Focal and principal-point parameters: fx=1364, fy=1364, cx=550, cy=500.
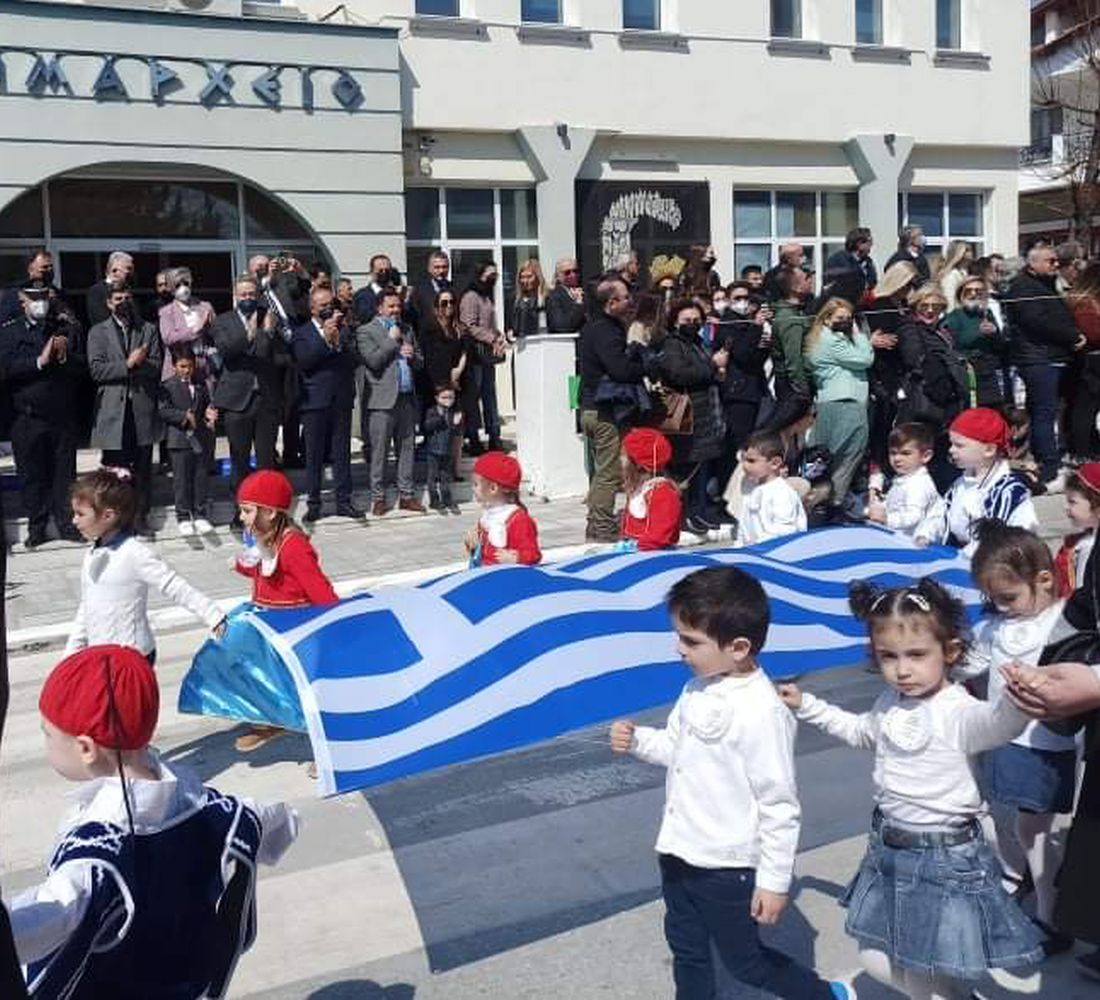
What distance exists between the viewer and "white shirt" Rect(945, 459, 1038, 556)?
21.7 feet

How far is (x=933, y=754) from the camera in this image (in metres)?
3.61

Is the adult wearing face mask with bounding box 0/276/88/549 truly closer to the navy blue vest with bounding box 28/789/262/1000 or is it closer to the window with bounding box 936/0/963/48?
the navy blue vest with bounding box 28/789/262/1000

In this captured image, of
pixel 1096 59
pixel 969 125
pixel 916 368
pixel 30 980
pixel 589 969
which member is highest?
pixel 1096 59

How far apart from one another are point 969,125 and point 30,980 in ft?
73.3

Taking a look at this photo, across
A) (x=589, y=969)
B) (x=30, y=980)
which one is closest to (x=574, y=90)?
(x=589, y=969)

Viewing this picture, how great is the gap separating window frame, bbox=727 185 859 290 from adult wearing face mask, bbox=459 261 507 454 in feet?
25.4

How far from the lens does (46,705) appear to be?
3.05m

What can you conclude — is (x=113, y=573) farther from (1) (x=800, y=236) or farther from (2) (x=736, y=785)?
(1) (x=800, y=236)

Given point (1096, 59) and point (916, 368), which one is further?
point (1096, 59)

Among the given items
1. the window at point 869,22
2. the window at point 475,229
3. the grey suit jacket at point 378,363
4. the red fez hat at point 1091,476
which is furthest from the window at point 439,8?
the red fez hat at point 1091,476

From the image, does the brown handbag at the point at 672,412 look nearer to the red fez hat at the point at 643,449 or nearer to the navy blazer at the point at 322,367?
the navy blazer at the point at 322,367

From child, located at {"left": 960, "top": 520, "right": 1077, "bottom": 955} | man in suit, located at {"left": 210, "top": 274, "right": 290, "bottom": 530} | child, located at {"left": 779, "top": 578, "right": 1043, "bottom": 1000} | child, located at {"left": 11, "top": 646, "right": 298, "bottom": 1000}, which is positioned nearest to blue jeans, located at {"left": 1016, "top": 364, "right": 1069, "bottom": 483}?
man in suit, located at {"left": 210, "top": 274, "right": 290, "bottom": 530}

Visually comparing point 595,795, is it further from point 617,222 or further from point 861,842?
point 617,222

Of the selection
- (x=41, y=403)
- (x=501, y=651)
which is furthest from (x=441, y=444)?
(x=501, y=651)
